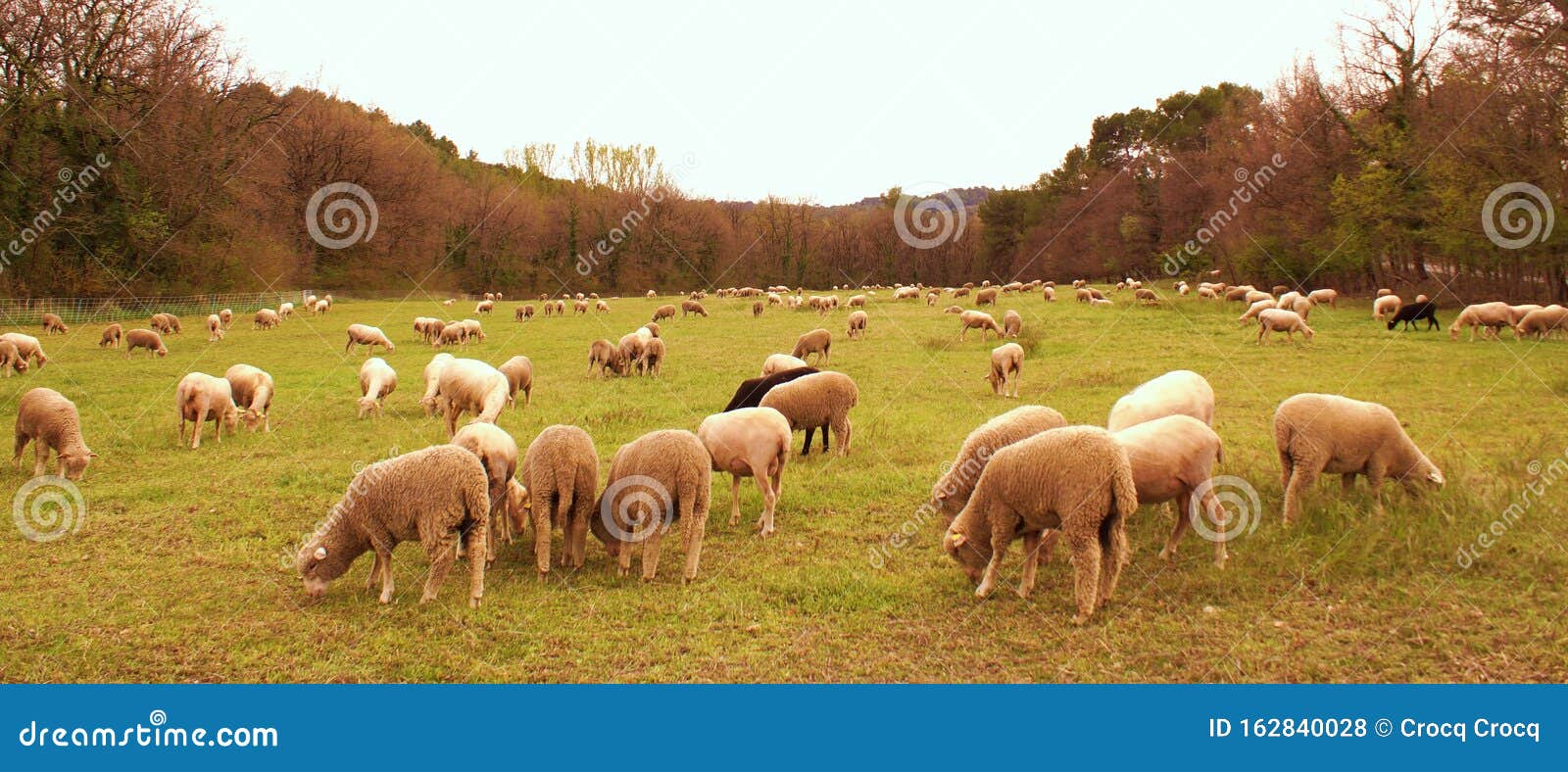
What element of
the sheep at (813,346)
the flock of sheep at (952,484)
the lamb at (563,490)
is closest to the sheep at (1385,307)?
the sheep at (813,346)

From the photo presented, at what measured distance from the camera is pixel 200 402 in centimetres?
1291

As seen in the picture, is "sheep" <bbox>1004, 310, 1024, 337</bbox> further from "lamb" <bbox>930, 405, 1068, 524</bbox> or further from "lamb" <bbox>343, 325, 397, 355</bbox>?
"lamb" <bbox>343, 325, 397, 355</bbox>

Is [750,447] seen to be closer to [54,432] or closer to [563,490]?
[563,490]

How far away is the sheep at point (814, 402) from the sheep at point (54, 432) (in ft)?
29.8

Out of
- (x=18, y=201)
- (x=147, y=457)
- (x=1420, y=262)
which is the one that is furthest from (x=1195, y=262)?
(x=18, y=201)

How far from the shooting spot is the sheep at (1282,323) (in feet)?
78.0

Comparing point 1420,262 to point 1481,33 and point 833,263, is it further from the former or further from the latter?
point 833,263

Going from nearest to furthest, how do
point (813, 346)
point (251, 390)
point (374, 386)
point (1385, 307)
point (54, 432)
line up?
point (54, 432) < point (251, 390) < point (374, 386) < point (813, 346) < point (1385, 307)

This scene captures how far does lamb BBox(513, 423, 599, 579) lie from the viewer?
7.40m

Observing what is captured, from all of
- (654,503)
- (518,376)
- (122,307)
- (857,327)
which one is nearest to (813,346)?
(857,327)

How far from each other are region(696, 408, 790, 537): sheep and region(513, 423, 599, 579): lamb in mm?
1463

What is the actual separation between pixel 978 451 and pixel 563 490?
3.88m

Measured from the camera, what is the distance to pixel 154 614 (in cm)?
654

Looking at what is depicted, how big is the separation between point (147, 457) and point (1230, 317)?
107 ft
